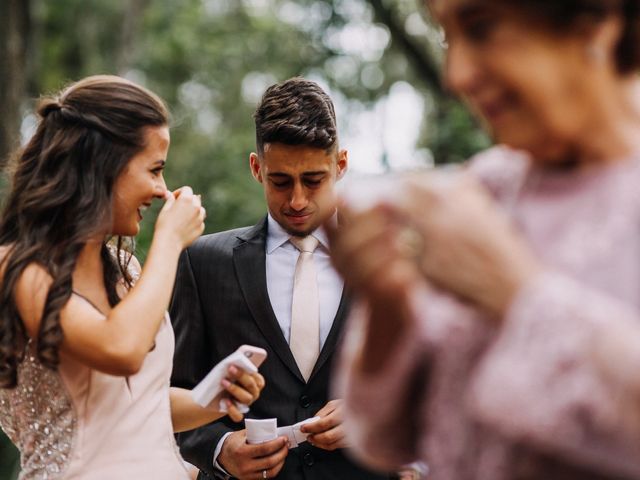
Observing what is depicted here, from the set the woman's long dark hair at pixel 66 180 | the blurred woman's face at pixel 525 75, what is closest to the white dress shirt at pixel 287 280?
the woman's long dark hair at pixel 66 180

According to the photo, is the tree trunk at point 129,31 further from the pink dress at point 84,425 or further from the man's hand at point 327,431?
the pink dress at point 84,425

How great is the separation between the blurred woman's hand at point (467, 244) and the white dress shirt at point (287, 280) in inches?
84.6

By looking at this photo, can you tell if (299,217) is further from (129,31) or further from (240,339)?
(129,31)

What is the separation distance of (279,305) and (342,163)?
766 millimetres

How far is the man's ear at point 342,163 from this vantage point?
3863mm

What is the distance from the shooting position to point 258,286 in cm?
347

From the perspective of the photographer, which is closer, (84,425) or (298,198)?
(84,425)

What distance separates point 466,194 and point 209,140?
16.7 metres

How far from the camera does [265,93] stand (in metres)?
3.86

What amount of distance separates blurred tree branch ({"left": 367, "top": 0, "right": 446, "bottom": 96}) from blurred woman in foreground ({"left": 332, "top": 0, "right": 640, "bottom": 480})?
11194 millimetres

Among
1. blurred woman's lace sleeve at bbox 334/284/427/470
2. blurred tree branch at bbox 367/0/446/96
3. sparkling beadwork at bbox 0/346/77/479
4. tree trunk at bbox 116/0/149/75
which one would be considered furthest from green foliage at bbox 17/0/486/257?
blurred woman's lace sleeve at bbox 334/284/427/470

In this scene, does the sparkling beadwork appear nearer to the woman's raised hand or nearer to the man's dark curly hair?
the woman's raised hand

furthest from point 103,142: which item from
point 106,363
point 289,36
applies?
point 289,36

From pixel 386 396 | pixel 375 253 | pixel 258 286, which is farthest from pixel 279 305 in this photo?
pixel 375 253
